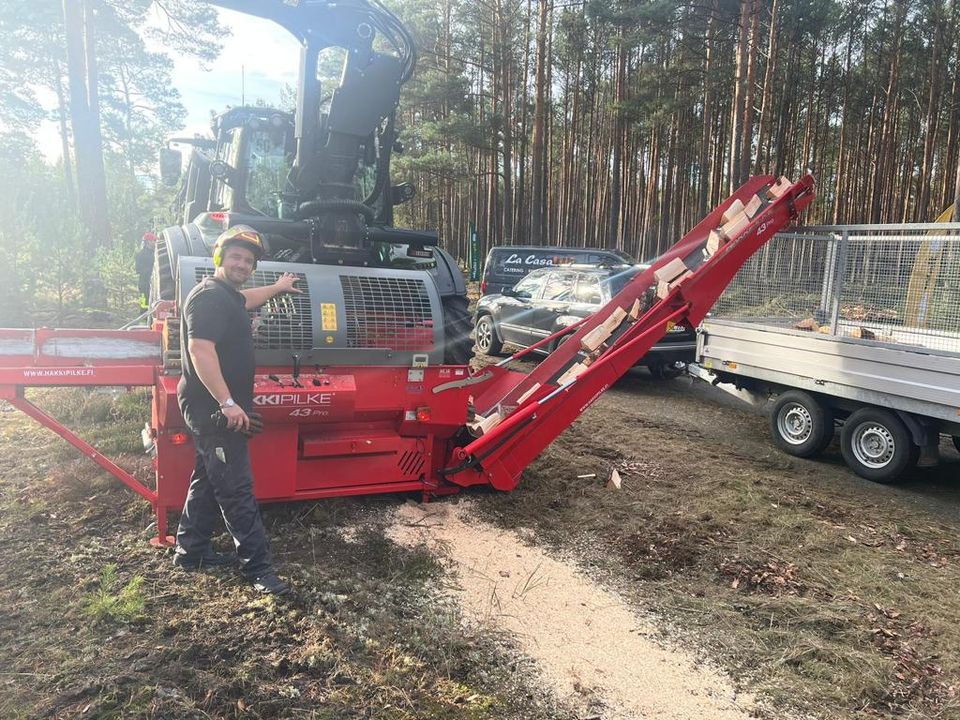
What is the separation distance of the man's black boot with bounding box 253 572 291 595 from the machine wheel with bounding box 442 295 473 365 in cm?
201

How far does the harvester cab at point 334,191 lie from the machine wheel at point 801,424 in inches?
142

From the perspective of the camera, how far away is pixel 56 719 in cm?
254

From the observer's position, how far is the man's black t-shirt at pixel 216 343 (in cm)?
346

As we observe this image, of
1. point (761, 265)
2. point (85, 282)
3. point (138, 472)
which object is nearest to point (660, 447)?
point (761, 265)

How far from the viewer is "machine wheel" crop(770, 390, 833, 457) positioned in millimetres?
6363

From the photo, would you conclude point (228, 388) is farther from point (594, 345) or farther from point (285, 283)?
point (594, 345)

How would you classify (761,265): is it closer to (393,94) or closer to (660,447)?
(660,447)

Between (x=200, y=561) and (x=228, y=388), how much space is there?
43.1 inches

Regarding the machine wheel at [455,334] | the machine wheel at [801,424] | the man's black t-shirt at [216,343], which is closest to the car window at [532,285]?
the machine wheel at [801,424]

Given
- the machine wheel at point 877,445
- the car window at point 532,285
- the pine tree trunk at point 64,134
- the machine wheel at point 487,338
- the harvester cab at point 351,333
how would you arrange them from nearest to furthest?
the harvester cab at point 351,333, the machine wheel at point 877,445, the car window at point 532,285, the machine wheel at point 487,338, the pine tree trunk at point 64,134

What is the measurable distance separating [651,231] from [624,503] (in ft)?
70.4

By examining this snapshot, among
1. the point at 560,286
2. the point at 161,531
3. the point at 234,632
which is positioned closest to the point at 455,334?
the point at 161,531

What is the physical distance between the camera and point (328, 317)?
441cm

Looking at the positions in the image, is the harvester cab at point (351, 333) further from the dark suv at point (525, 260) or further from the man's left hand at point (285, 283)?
the dark suv at point (525, 260)
